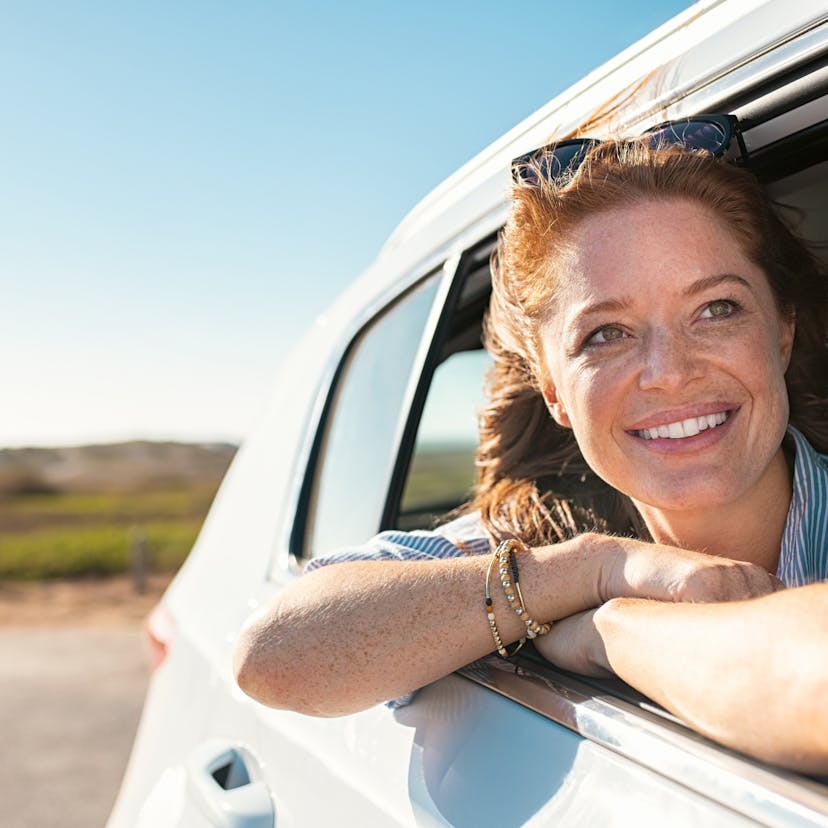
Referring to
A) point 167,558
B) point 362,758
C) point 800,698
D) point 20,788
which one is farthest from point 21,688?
point 167,558

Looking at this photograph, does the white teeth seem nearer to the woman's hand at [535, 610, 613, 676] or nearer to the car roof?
the woman's hand at [535, 610, 613, 676]

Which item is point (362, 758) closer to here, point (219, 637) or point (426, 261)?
point (219, 637)

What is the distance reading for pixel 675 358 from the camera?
4.44 feet

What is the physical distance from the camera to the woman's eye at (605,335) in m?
1.44

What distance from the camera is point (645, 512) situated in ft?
5.25

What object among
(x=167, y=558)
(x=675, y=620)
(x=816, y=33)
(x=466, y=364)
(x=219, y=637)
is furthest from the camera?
(x=167, y=558)

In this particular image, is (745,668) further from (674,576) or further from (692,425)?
(692,425)

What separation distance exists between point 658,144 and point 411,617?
794mm

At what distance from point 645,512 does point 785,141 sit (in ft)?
2.13

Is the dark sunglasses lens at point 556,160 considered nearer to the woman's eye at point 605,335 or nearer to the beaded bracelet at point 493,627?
the woman's eye at point 605,335

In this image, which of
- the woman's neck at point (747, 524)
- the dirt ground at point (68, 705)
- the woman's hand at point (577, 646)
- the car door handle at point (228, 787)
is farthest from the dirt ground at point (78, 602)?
the woman's hand at point (577, 646)

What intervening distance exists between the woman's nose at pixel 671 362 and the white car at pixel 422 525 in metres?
0.33

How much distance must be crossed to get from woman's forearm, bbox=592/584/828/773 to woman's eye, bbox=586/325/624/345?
52 centimetres

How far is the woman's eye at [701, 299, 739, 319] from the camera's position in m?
1.39
